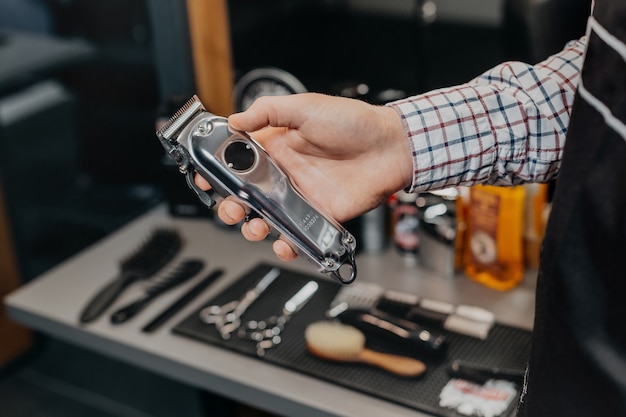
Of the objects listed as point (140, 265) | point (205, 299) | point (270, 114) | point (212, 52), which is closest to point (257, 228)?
point (270, 114)

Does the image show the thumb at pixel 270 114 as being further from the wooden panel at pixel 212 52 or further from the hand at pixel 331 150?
the wooden panel at pixel 212 52

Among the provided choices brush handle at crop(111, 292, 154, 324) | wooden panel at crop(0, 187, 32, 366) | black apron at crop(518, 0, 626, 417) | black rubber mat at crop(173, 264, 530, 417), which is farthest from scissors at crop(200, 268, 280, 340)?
wooden panel at crop(0, 187, 32, 366)

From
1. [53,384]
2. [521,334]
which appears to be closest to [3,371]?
[53,384]

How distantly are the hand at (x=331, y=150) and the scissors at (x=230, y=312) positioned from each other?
1.23ft

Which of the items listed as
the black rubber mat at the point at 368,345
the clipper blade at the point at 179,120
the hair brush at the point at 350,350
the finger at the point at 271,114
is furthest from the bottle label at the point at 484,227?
the clipper blade at the point at 179,120

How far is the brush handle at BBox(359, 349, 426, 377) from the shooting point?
109cm

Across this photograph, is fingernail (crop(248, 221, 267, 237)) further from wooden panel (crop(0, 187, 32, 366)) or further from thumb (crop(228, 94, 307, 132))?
wooden panel (crop(0, 187, 32, 366))

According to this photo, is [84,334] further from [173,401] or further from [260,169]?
[260,169]

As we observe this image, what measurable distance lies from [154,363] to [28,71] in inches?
31.2

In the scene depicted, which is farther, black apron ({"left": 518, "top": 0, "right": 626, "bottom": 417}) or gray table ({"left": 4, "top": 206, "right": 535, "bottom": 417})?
gray table ({"left": 4, "top": 206, "right": 535, "bottom": 417})

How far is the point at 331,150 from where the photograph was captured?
3.03ft

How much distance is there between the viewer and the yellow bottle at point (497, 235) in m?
1.28

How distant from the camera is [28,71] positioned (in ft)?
5.60

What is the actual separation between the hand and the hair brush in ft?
0.87
